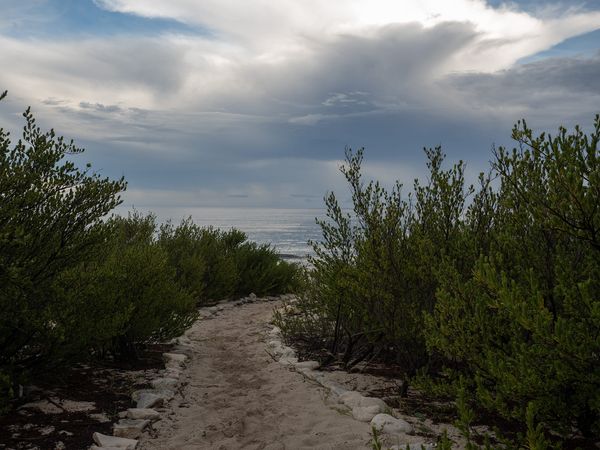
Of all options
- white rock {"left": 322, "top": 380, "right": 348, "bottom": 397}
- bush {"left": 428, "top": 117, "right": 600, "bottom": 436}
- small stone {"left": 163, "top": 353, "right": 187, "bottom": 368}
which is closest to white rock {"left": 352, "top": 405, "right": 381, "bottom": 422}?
white rock {"left": 322, "top": 380, "right": 348, "bottom": 397}

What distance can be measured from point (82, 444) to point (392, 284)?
3733 mm

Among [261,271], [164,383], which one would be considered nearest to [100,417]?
[164,383]

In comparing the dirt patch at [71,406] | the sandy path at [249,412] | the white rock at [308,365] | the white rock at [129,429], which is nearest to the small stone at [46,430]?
the dirt patch at [71,406]

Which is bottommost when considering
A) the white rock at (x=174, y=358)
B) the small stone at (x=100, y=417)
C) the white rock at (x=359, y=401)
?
the white rock at (x=174, y=358)

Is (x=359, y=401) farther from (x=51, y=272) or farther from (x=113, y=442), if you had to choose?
(x=51, y=272)

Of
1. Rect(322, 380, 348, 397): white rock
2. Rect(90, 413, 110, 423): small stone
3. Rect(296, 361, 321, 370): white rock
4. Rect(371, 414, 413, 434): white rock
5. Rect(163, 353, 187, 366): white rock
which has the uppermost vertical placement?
Rect(371, 414, 413, 434): white rock

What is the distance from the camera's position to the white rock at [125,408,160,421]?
5492mm

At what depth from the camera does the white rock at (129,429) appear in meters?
5.00

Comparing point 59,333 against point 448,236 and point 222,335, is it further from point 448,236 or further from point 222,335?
point 222,335

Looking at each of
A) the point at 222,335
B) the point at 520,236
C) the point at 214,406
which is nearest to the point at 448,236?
the point at 520,236

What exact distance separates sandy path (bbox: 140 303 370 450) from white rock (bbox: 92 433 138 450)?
17 cm

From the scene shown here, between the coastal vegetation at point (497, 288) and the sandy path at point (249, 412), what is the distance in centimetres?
97

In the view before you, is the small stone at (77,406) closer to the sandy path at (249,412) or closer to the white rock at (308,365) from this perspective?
the sandy path at (249,412)

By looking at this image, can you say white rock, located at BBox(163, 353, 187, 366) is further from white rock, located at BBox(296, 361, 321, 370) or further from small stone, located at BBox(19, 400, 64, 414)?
small stone, located at BBox(19, 400, 64, 414)
